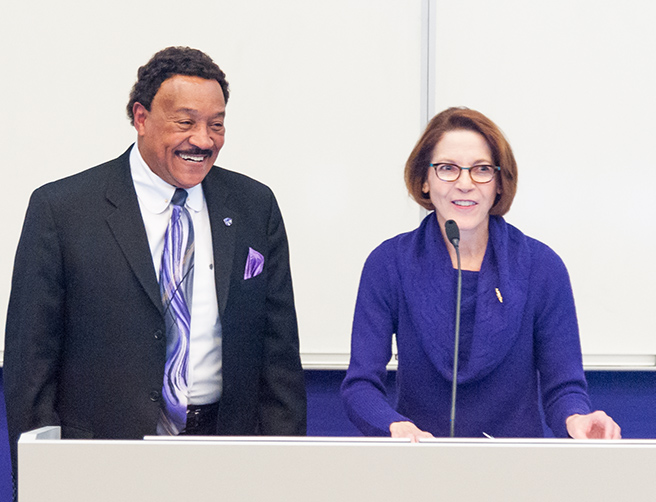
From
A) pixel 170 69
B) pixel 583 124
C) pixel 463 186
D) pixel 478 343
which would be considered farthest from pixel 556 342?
pixel 583 124

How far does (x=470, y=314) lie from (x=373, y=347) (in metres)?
0.24

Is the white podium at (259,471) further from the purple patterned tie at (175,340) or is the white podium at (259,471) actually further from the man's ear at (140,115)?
the man's ear at (140,115)

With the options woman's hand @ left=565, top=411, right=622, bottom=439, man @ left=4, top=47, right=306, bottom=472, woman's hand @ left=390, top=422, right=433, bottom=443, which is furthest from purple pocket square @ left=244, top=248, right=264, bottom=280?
woman's hand @ left=565, top=411, right=622, bottom=439

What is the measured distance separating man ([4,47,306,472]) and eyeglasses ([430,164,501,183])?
1.63 ft

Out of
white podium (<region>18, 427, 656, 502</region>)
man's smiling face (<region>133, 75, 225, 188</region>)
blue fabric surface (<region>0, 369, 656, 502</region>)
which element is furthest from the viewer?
blue fabric surface (<region>0, 369, 656, 502</region>)

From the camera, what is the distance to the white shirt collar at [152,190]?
5.70ft

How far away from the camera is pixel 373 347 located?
5.49 feet

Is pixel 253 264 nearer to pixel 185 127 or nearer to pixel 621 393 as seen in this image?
pixel 185 127

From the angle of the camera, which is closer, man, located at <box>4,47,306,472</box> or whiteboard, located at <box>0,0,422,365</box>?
man, located at <box>4,47,306,472</box>

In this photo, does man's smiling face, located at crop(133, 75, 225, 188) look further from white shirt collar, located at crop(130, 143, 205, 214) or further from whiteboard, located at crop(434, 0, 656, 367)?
whiteboard, located at crop(434, 0, 656, 367)

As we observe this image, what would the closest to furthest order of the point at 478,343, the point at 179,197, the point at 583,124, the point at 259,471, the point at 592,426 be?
the point at 259,471, the point at 592,426, the point at 478,343, the point at 179,197, the point at 583,124

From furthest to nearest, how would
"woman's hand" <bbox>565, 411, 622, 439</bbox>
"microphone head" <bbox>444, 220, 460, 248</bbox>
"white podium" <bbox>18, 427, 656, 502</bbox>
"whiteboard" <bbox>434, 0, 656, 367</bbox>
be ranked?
"whiteboard" <bbox>434, 0, 656, 367</bbox>
"microphone head" <bbox>444, 220, 460, 248</bbox>
"woman's hand" <bbox>565, 411, 622, 439</bbox>
"white podium" <bbox>18, 427, 656, 502</bbox>

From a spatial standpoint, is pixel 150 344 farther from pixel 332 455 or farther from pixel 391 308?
pixel 332 455

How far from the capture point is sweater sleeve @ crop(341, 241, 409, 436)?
1562 mm
